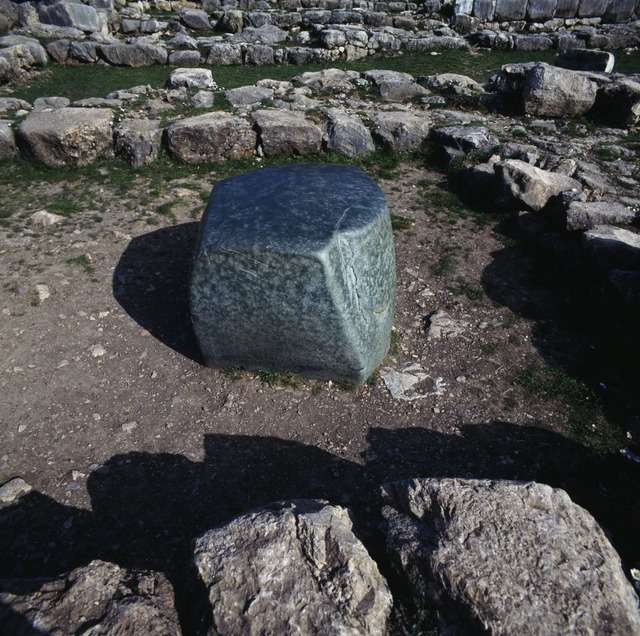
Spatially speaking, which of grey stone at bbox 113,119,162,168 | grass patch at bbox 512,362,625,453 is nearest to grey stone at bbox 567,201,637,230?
grass patch at bbox 512,362,625,453

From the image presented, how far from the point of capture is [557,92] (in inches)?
378

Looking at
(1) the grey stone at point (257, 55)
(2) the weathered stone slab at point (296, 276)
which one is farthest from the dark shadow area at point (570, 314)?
(1) the grey stone at point (257, 55)

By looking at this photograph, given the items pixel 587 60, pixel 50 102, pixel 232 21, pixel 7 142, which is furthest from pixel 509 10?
pixel 7 142

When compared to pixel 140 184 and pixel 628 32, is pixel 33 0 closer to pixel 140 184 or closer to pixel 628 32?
pixel 140 184

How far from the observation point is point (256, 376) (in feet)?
14.9

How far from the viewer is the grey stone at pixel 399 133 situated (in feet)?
27.7

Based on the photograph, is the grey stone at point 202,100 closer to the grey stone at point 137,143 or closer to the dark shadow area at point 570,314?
the grey stone at point 137,143

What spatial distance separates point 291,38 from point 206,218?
559 inches

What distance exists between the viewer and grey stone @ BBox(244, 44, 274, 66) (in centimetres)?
1371

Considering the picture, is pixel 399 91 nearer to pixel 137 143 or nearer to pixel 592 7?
pixel 137 143

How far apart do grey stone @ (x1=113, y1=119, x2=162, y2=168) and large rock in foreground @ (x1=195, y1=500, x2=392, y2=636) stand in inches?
263

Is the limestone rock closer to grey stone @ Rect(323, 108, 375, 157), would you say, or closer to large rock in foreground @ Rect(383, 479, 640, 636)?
grey stone @ Rect(323, 108, 375, 157)

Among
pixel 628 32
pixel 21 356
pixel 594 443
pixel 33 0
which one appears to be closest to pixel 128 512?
pixel 21 356

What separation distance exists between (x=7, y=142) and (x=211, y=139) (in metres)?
3.14
